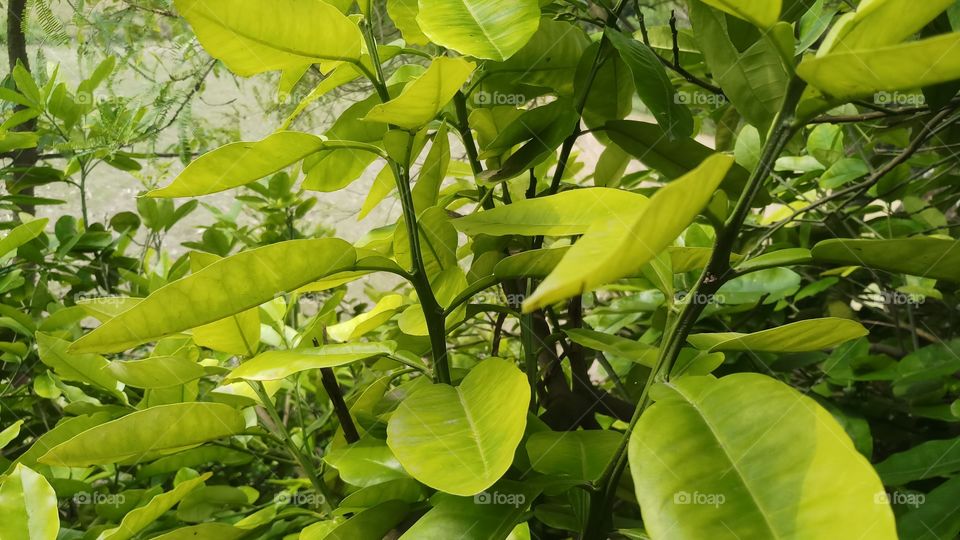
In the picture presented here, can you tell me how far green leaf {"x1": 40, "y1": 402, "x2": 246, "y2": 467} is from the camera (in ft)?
1.13

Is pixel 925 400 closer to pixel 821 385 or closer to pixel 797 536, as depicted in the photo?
pixel 821 385

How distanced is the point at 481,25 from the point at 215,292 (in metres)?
0.20

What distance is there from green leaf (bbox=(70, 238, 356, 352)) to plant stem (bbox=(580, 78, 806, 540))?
160 mm

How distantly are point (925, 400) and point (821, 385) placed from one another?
0.35 feet

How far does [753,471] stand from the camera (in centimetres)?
23

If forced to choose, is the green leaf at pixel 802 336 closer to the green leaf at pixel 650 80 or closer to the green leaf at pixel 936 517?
the green leaf at pixel 650 80

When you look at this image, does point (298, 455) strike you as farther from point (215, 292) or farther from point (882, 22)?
point (882, 22)

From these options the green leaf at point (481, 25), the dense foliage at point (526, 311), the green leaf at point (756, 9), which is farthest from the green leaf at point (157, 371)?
the green leaf at point (756, 9)

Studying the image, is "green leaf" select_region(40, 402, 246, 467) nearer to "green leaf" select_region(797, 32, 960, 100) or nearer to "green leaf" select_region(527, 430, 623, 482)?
"green leaf" select_region(527, 430, 623, 482)

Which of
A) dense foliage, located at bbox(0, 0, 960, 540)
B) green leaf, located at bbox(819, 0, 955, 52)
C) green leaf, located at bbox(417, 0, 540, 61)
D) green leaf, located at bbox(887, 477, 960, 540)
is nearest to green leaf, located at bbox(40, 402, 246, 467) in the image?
dense foliage, located at bbox(0, 0, 960, 540)

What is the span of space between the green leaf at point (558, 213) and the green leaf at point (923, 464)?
438 mm
